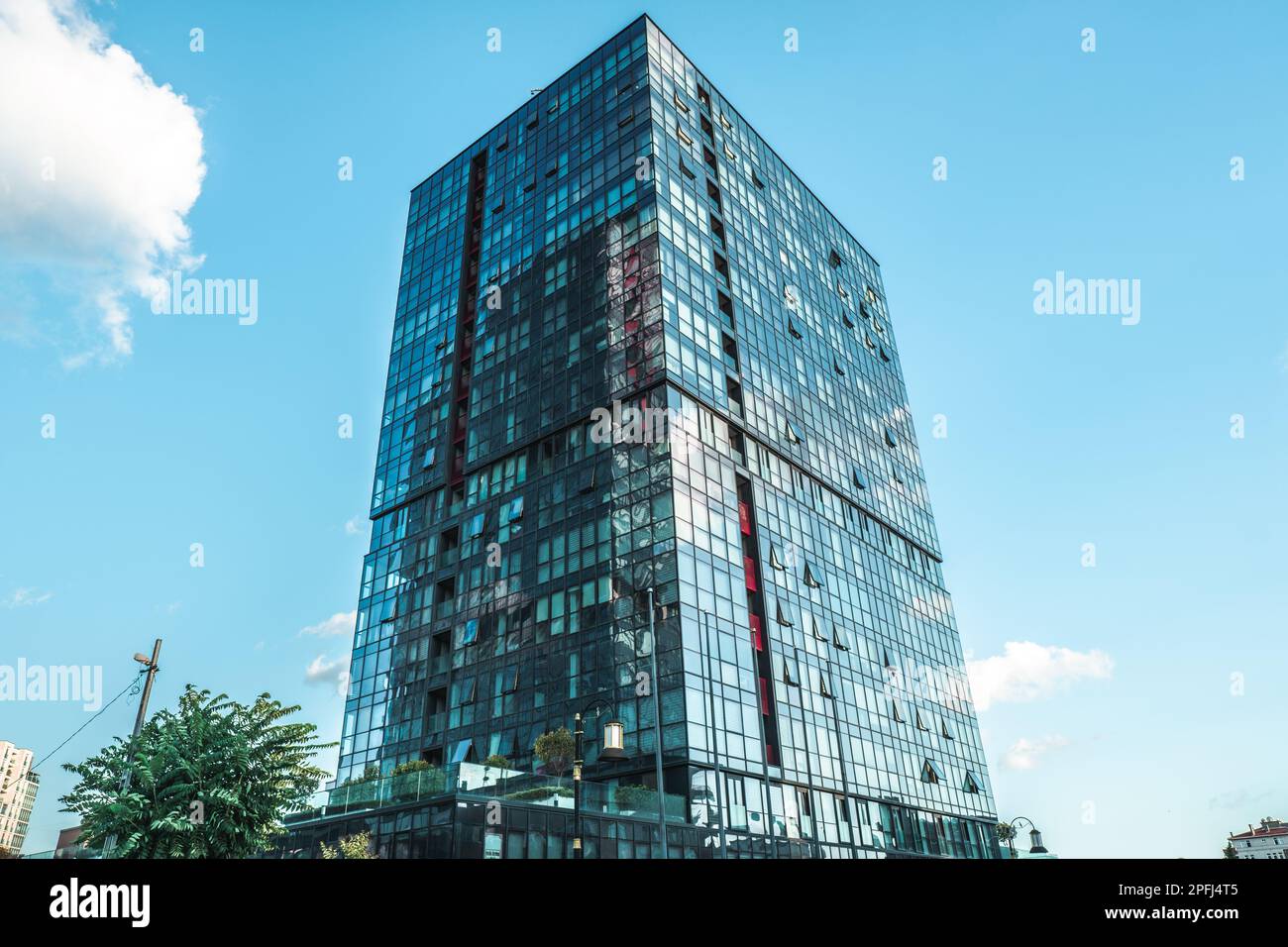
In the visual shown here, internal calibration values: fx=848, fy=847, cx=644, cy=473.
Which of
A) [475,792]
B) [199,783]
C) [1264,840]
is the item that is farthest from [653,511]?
[1264,840]

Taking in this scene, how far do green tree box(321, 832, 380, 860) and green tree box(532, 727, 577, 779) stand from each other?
1206cm

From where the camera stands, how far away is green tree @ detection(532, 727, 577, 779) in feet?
143

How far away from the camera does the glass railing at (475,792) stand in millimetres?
31938

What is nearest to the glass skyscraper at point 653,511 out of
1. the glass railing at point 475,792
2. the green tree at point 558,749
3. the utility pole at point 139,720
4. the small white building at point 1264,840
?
the glass railing at point 475,792

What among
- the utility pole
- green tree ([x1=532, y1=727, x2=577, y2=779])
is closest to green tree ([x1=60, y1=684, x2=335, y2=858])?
the utility pole

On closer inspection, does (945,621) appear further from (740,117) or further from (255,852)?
(255,852)

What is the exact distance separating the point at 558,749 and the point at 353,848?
13.9 m

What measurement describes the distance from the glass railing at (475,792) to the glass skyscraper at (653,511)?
1.31 ft

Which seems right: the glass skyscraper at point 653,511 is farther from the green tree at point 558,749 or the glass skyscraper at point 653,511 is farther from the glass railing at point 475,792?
the green tree at point 558,749

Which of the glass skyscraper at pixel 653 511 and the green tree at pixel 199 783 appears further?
the glass skyscraper at pixel 653 511

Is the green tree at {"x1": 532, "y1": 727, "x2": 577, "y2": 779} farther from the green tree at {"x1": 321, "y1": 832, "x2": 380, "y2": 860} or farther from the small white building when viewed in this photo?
the small white building

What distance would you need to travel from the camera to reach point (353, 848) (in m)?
31.2

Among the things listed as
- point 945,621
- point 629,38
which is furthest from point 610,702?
point 629,38

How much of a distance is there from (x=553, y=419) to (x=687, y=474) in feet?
41.7
